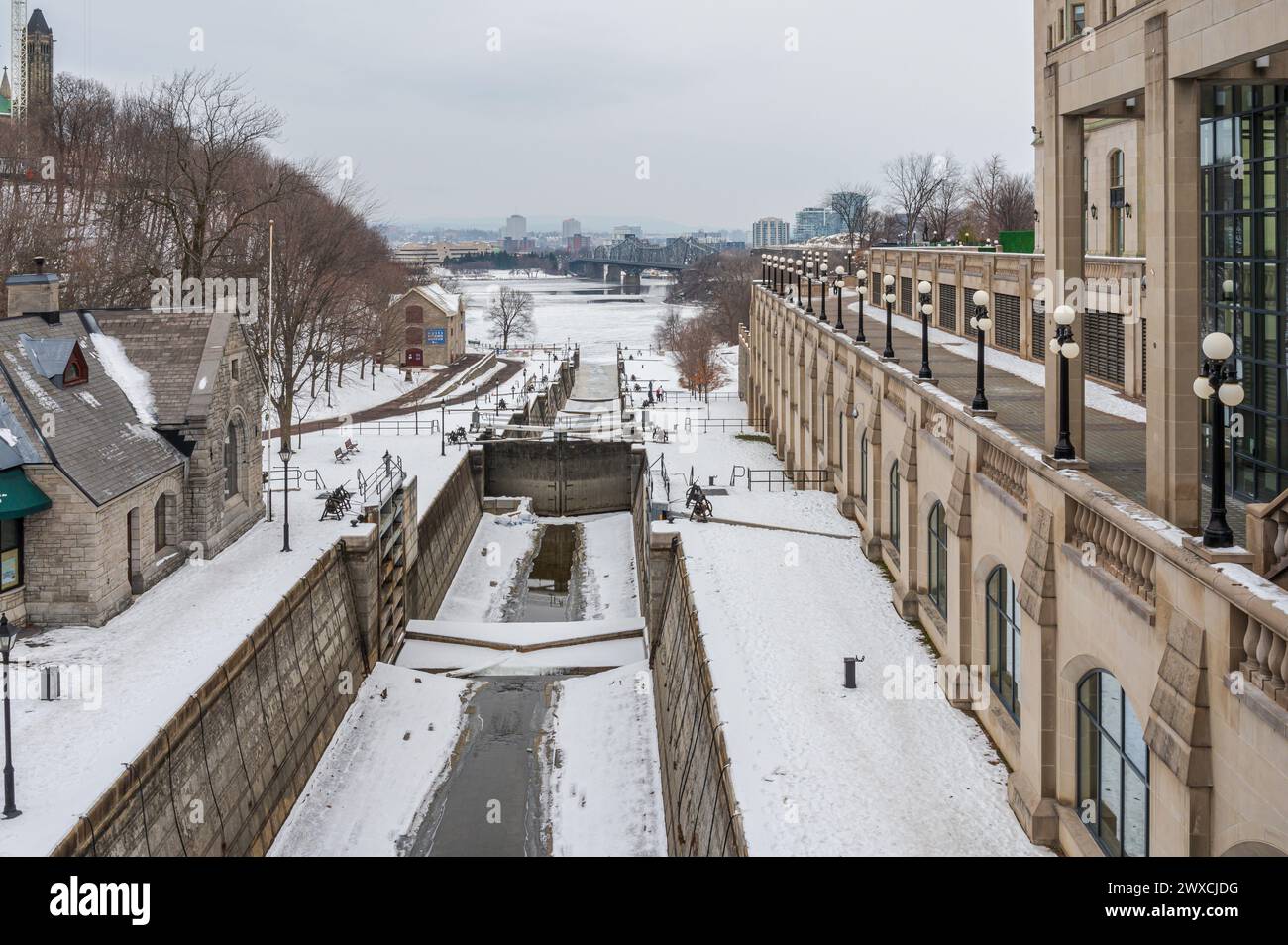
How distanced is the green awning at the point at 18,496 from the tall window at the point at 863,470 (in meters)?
18.6

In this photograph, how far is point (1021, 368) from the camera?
3114 centimetres

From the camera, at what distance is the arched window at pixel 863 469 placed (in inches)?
1196

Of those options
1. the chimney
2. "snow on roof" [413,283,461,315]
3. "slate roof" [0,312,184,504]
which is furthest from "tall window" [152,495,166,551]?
"snow on roof" [413,283,461,315]

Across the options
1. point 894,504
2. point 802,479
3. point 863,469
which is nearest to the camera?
point 894,504

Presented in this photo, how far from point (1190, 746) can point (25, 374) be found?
23.1 metres

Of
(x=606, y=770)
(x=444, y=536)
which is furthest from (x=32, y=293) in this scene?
(x=444, y=536)

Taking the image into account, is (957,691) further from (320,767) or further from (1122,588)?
(320,767)

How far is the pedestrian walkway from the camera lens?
50.9ft

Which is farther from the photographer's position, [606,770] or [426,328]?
[426,328]

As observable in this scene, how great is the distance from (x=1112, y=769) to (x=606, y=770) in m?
13.9

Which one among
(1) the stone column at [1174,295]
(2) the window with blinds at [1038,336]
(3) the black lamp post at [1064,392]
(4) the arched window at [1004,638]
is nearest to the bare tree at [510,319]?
(2) the window with blinds at [1038,336]

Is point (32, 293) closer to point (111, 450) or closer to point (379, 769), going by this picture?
point (111, 450)

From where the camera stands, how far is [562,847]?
2195cm

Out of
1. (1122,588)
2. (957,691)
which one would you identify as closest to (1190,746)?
(1122,588)
